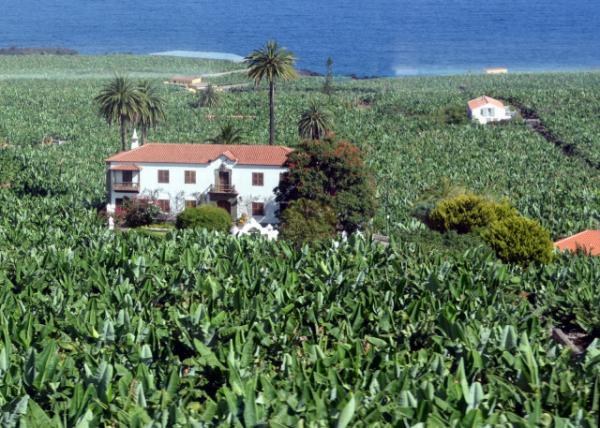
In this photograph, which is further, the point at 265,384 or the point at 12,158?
the point at 12,158

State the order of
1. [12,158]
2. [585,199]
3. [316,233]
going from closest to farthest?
[316,233] → [585,199] → [12,158]

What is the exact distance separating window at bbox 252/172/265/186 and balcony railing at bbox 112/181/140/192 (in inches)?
276

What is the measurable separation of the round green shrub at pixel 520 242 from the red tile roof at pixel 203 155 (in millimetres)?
17147

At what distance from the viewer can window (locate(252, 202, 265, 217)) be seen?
58969 mm

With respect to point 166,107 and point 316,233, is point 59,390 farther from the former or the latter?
point 166,107

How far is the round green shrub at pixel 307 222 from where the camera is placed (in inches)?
1956

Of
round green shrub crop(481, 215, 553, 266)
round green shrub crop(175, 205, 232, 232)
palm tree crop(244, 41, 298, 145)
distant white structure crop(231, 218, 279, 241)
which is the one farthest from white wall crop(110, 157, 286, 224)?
palm tree crop(244, 41, 298, 145)

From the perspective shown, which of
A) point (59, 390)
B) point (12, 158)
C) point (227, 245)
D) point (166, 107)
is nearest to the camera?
point (59, 390)

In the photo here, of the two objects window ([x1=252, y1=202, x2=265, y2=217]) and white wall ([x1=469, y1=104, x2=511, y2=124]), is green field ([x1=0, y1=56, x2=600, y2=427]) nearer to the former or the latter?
window ([x1=252, y1=202, x2=265, y2=217])

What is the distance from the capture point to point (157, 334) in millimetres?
26297

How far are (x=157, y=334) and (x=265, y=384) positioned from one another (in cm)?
546

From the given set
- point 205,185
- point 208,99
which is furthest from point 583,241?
point 208,99

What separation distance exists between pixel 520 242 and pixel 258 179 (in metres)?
19.2

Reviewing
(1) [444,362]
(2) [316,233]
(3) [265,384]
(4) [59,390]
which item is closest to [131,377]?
(4) [59,390]
